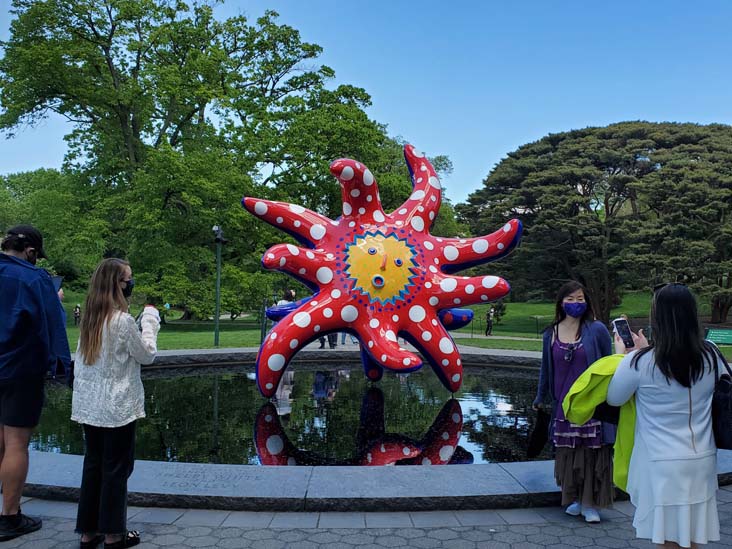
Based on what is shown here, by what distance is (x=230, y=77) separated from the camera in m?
26.8

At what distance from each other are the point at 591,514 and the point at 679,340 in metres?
2.11

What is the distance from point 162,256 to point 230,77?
9221 millimetres

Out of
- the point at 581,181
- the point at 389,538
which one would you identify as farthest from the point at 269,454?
the point at 581,181

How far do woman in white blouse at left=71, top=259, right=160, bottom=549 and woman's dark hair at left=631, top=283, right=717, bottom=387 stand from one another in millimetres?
2896

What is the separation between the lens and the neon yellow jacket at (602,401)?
2938mm

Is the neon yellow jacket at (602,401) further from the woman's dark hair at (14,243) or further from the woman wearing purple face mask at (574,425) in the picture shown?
the woman's dark hair at (14,243)

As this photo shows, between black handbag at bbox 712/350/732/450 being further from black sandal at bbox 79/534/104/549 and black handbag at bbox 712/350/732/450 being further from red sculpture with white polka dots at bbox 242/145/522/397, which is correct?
red sculpture with white polka dots at bbox 242/145/522/397

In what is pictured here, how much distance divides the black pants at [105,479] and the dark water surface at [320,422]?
7.01 feet

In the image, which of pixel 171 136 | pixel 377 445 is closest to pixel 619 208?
pixel 171 136

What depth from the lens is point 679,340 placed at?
2.69 metres

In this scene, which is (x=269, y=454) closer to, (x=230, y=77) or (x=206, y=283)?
(x=206, y=283)

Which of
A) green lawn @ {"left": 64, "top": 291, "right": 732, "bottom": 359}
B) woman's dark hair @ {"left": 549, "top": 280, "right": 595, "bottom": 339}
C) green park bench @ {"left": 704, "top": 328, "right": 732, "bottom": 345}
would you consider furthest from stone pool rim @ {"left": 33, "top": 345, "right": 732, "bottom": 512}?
Answer: green park bench @ {"left": 704, "top": 328, "right": 732, "bottom": 345}

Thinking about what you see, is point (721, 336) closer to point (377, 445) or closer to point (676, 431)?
point (377, 445)

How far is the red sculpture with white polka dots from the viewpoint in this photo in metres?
7.41
